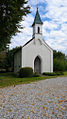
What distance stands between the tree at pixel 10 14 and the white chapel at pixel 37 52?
9.89 metres

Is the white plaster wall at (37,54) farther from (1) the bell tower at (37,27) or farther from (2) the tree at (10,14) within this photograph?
(2) the tree at (10,14)

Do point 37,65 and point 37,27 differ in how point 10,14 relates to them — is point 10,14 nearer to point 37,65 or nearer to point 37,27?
point 37,27

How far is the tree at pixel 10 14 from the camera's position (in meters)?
9.39

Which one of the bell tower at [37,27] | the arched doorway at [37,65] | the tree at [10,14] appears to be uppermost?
the bell tower at [37,27]

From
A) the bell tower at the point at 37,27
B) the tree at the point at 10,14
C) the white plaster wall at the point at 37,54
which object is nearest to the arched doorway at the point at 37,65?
the white plaster wall at the point at 37,54

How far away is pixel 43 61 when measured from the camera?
22.1 metres


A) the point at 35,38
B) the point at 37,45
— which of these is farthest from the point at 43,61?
the point at 35,38

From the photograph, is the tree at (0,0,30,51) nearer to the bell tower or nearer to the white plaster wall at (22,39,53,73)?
the white plaster wall at (22,39,53,73)

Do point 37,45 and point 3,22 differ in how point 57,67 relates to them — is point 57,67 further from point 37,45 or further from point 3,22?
point 3,22

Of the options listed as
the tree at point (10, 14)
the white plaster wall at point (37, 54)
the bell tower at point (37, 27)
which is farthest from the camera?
the bell tower at point (37, 27)

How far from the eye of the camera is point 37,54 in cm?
2170

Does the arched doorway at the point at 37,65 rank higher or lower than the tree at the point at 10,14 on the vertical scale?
lower

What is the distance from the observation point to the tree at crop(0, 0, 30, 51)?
9391mm

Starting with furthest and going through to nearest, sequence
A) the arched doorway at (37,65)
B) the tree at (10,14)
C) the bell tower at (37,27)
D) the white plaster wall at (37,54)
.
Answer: the arched doorway at (37,65), the bell tower at (37,27), the white plaster wall at (37,54), the tree at (10,14)
